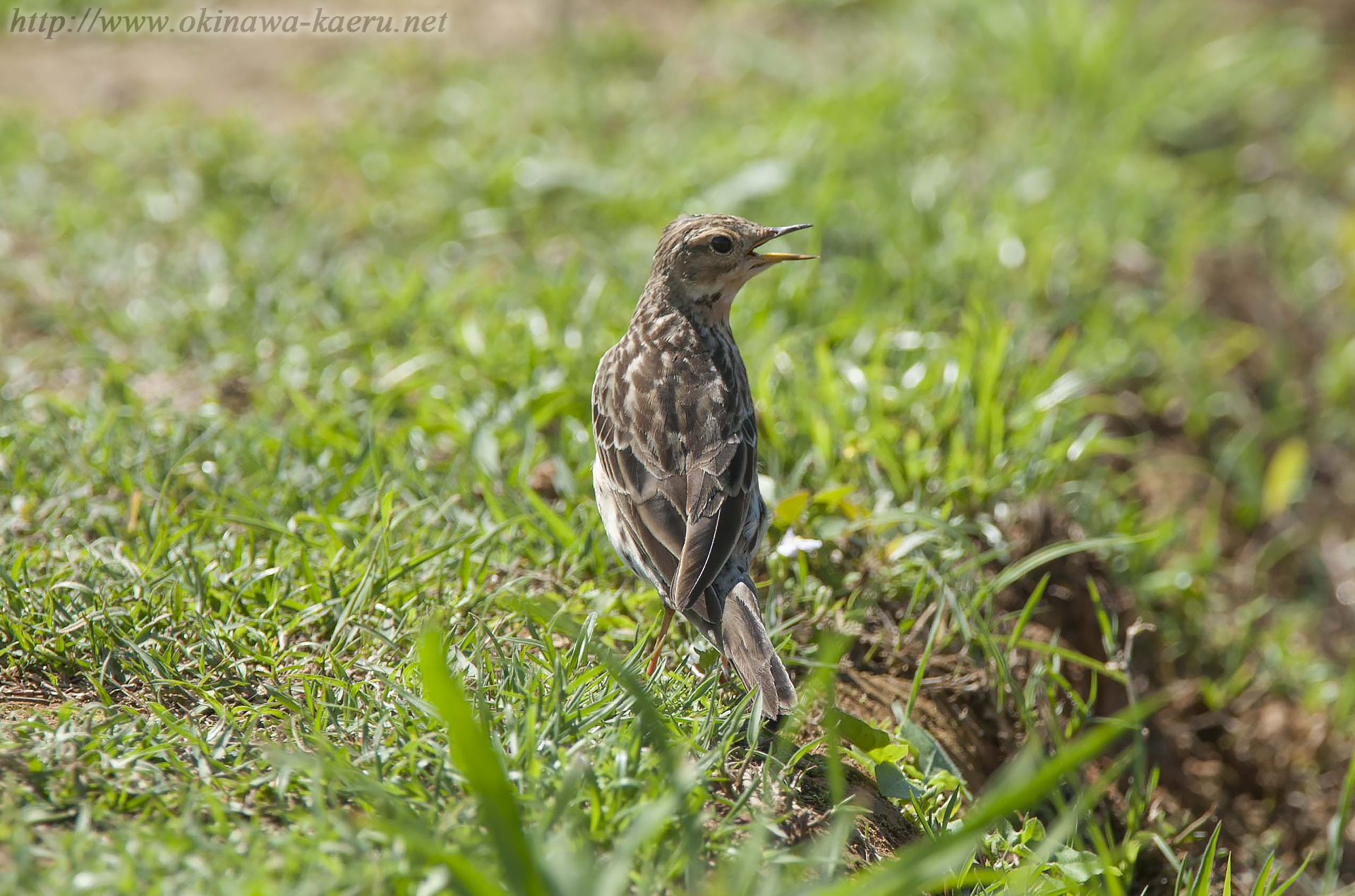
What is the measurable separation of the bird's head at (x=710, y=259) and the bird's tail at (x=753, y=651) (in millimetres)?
1275

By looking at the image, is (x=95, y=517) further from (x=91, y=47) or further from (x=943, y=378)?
(x=91, y=47)

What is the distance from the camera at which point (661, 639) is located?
3.53 metres

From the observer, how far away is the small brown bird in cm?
332

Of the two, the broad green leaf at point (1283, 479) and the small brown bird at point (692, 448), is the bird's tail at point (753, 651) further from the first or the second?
the broad green leaf at point (1283, 479)

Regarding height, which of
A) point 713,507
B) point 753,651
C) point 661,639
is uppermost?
point 713,507

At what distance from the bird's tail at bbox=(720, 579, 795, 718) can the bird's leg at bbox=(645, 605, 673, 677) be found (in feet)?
0.92

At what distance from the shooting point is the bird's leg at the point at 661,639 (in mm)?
3457

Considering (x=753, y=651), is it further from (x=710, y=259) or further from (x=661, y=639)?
(x=710, y=259)

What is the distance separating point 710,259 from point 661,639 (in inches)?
55.9

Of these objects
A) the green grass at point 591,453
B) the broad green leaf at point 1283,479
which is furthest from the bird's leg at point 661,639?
the broad green leaf at point 1283,479

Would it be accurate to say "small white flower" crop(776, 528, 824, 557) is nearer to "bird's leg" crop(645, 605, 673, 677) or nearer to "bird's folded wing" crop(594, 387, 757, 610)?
"bird's folded wing" crop(594, 387, 757, 610)

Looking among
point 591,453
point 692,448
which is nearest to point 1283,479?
point 591,453

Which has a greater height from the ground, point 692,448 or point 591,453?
point 591,453

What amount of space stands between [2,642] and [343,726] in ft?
3.44
